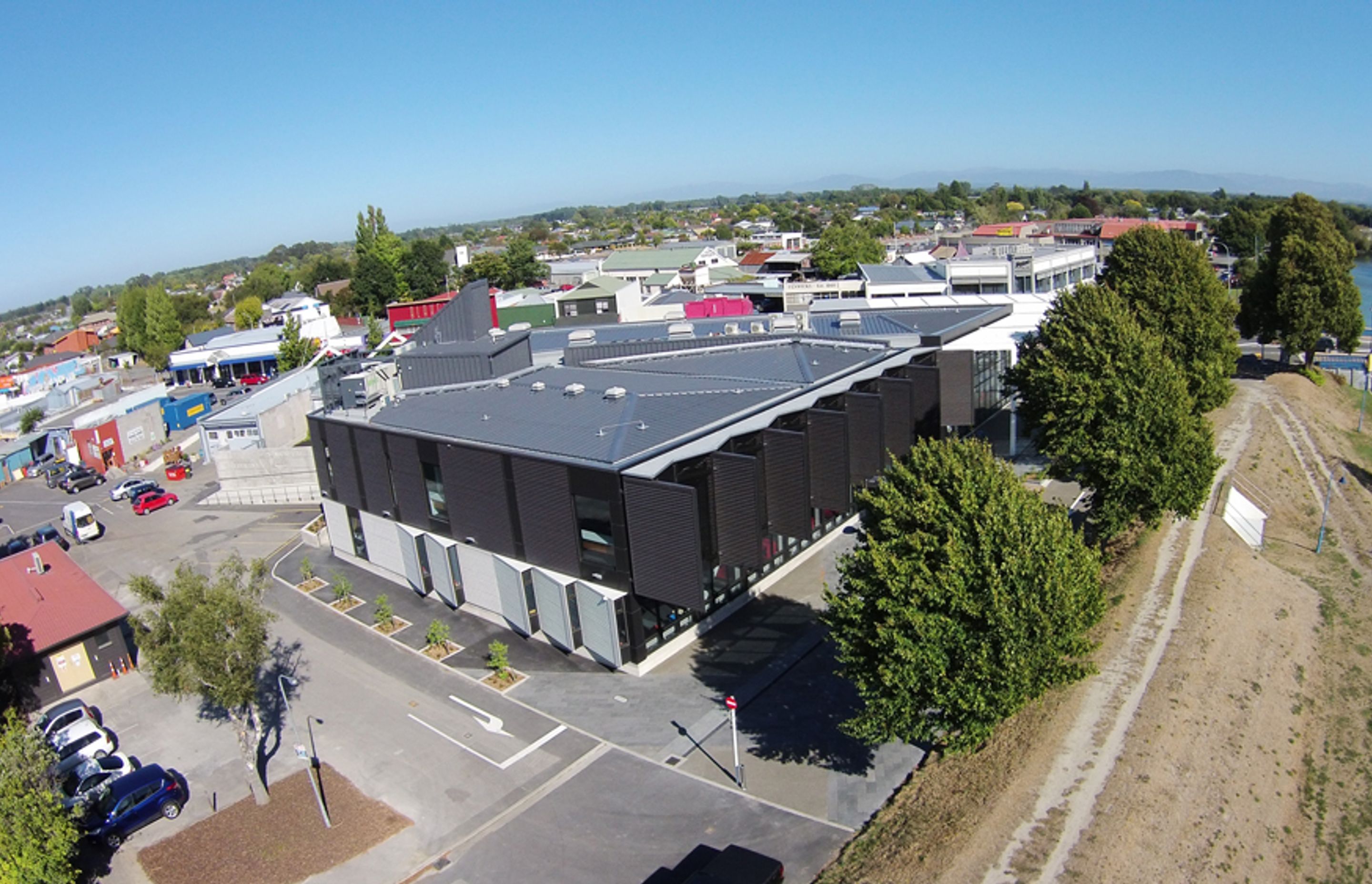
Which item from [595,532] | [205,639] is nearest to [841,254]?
[595,532]

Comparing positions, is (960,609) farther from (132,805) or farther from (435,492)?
(435,492)

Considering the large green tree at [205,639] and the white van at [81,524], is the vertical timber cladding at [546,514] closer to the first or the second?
the large green tree at [205,639]

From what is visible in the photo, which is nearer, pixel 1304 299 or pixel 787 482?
pixel 787 482

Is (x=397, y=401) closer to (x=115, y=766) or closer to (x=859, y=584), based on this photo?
(x=115, y=766)

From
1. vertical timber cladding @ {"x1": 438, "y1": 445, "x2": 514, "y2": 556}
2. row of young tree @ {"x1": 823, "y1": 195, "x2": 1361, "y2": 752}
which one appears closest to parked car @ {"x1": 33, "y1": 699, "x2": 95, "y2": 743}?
vertical timber cladding @ {"x1": 438, "y1": 445, "x2": 514, "y2": 556}

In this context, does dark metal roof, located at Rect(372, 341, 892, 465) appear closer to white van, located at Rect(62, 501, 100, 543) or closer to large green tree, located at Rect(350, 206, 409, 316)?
white van, located at Rect(62, 501, 100, 543)

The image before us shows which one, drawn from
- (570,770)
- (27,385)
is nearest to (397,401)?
(570,770)
